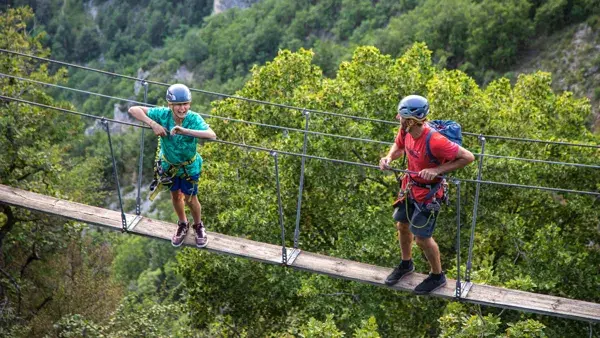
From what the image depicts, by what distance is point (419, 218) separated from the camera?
7883 millimetres

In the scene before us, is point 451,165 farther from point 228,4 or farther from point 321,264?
point 228,4

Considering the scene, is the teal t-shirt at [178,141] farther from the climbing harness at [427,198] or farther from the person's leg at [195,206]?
the climbing harness at [427,198]

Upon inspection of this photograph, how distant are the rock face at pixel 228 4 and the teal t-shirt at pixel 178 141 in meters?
91.2

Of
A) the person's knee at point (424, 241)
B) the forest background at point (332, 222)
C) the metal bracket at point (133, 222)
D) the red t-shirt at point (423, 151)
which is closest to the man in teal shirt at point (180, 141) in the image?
the metal bracket at point (133, 222)

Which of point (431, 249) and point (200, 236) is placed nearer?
point (431, 249)

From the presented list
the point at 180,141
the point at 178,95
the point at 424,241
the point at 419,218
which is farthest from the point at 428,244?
the point at 178,95

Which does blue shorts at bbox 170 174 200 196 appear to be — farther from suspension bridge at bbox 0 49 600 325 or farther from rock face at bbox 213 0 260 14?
rock face at bbox 213 0 260 14

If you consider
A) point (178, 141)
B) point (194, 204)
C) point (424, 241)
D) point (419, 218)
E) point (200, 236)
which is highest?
point (178, 141)

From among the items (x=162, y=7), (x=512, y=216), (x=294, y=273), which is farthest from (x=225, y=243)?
(x=162, y=7)

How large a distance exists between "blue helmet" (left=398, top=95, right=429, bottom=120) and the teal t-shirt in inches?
77.5

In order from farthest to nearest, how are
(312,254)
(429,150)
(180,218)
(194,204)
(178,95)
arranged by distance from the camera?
(312,254) < (180,218) < (194,204) < (178,95) < (429,150)

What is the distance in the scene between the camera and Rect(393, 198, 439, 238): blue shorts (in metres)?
7.87

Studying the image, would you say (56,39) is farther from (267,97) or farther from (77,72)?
(267,97)

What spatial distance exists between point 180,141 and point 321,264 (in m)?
2.05
